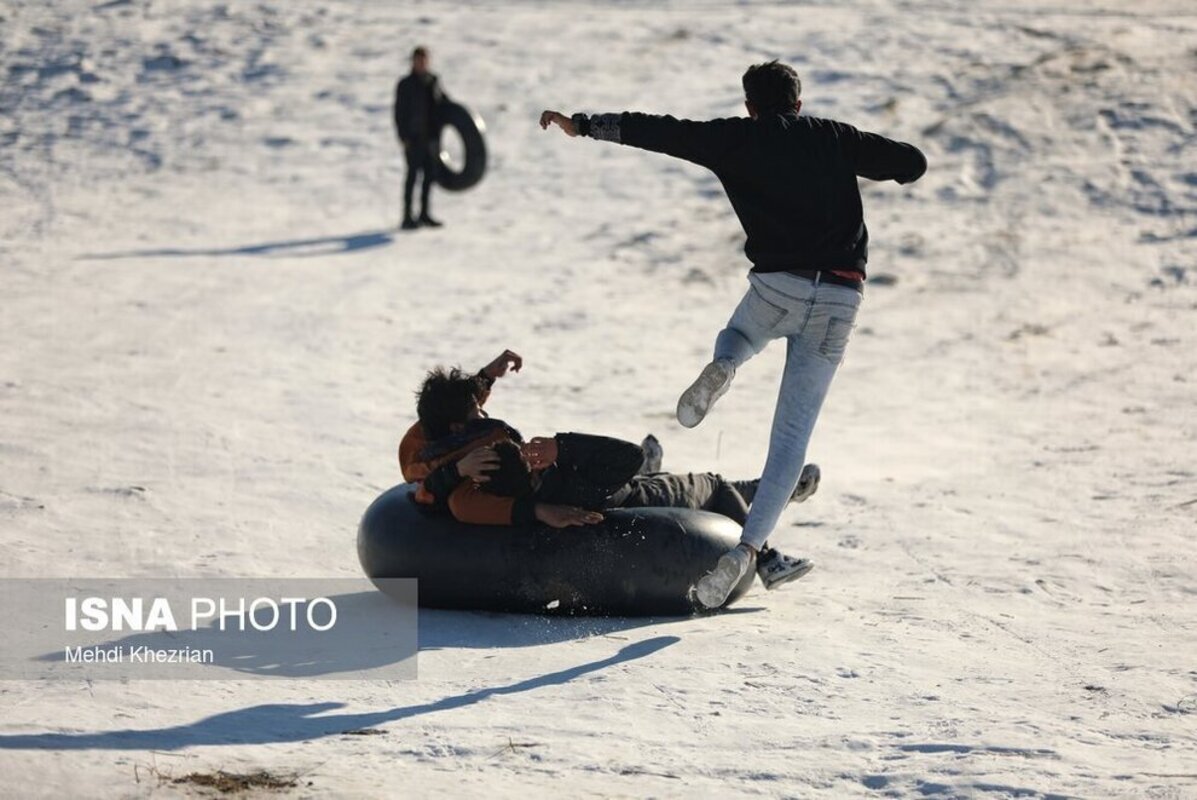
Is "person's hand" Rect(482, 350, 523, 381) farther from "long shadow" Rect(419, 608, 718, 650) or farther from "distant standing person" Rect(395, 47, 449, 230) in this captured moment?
"distant standing person" Rect(395, 47, 449, 230)

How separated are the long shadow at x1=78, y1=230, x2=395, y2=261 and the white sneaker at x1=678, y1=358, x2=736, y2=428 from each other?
347 inches

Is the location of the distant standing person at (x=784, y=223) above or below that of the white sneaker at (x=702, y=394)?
above

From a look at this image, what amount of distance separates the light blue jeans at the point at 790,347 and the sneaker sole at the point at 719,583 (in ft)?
0.57

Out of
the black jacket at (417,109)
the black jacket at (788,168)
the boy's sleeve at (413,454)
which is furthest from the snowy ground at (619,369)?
the black jacket at (788,168)

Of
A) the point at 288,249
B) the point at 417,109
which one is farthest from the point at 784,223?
the point at 417,109

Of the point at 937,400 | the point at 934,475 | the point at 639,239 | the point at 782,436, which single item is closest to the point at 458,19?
the point at 639,239

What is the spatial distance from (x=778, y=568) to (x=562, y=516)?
0.95 meters

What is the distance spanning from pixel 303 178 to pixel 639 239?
3.98m

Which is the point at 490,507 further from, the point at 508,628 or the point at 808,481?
the point at 808,481

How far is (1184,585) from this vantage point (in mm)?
7117

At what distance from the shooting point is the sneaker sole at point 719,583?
20.2 feet

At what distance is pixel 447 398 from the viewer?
21.4 ft

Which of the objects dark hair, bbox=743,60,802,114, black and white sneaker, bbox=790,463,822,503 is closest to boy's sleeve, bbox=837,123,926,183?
dark hair, bbox=743,60,802,114

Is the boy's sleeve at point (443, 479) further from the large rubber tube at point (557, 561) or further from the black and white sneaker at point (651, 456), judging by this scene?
the black and white sneaker at point (651, 456)
